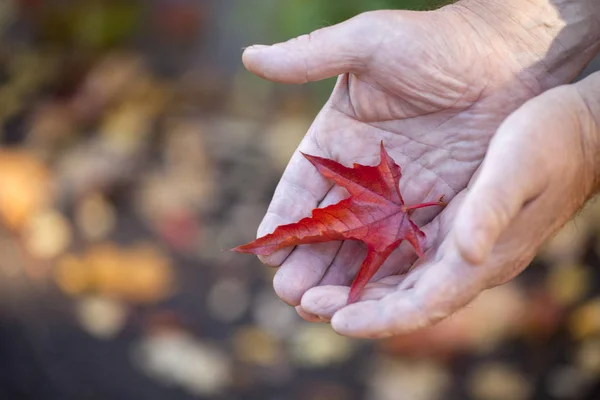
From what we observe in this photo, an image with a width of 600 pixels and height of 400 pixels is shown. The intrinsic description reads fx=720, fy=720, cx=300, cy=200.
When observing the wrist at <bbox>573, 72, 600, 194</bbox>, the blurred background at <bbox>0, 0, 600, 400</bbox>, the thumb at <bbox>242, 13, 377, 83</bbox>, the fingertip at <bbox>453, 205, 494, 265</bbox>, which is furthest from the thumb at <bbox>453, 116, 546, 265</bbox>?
the blurred background at <bbox>0, 0, 600, 400</bbox>

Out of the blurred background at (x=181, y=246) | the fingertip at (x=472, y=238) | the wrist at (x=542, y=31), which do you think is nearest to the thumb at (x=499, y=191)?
the fingertip at (x=472, y=238)

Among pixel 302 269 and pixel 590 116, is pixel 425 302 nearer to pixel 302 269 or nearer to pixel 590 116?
pixel 302 269

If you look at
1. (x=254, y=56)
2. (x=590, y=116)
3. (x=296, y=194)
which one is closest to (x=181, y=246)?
(x=296, y=194)

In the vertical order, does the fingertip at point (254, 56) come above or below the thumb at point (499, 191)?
above

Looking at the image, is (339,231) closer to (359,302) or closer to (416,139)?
(359,302)

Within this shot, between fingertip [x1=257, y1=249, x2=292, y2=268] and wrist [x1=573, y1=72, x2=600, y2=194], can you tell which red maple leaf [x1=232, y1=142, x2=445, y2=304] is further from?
wrist [x1=573, y1=72, x2=600, y2=194]

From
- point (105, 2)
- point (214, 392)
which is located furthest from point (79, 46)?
point (214, 392)

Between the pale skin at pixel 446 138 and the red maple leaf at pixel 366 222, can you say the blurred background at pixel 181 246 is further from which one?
the red maple leaf at pixel 366 222
